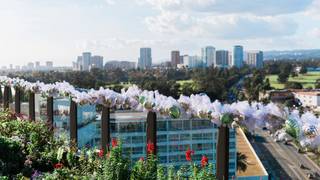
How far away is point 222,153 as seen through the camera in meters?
2.66

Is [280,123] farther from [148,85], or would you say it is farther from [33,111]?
[148,85]

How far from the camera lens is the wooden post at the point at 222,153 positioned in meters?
2.65

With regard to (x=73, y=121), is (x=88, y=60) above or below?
above

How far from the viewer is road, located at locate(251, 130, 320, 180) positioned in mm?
29534

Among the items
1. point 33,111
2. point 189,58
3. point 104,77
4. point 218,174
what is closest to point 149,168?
point 218,174

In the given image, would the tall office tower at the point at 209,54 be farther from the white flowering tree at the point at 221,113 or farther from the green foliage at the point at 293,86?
the white flowering tree at the point at 221,113

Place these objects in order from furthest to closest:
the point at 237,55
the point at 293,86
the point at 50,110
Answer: the point at 237,55, the point at 293,86, the point at 50,110

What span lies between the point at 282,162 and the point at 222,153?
31.6m

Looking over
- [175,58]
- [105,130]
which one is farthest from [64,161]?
[175,58]

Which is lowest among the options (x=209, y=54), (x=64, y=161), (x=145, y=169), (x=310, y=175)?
(x=310, y=175)

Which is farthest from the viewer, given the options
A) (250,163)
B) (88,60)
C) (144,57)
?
(144,57)

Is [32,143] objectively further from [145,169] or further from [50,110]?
[145,169]

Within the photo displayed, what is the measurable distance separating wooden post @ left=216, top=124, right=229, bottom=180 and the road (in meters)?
25.6

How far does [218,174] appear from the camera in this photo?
2715 millimetres
